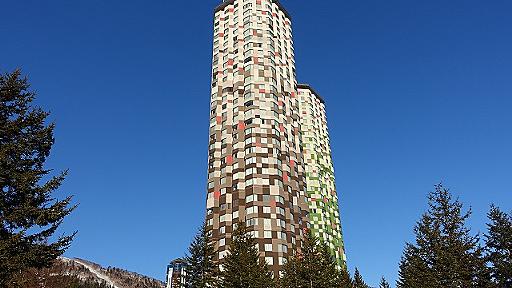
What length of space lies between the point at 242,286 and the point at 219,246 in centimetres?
3053

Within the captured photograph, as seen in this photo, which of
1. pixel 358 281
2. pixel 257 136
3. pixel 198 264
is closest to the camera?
pixel 198 264

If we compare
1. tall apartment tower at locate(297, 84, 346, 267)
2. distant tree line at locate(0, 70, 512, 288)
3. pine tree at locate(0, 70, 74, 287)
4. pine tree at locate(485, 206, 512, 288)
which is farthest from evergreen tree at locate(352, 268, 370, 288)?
pine tree at locate(0, 70, 74, 287)

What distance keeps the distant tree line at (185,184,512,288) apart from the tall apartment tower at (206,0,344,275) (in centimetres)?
1666

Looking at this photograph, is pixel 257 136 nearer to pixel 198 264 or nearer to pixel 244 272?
pixel 198 264

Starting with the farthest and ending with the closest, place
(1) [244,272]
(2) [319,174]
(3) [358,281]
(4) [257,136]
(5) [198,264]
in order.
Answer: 1. (2) [319,174]
2. (4) [257,136]
3. (3) [358,281]
4. (5) [198,264]
5. (1) [244,272]

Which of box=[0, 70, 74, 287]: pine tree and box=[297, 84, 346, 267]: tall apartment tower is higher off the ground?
box=[297, 84, 346, 267]: tall apartment tower

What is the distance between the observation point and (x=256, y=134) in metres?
77.1

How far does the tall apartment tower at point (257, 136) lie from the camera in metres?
69.9

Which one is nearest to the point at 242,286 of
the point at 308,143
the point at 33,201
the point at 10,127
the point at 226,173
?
the point at 33,201

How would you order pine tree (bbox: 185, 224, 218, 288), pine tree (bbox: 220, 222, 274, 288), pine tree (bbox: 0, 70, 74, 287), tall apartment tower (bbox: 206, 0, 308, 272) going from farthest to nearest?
tall apartment tower (bbox: 206, 0, 308, 272) < pine tree (bbox: 185, 224, 218, 288) < pine tree (bbox: 220, 222, 274, 288) < pine tree (bbox: 0, 70, 74, 287)

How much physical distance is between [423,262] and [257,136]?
35.5m

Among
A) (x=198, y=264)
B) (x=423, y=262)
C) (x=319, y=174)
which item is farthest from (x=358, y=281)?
(x=319, y=174)

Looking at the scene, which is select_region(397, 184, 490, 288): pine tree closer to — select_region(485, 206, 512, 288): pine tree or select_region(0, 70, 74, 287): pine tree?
select_region(485, 206, 512, 288): pine tree

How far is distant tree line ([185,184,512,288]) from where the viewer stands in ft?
132
